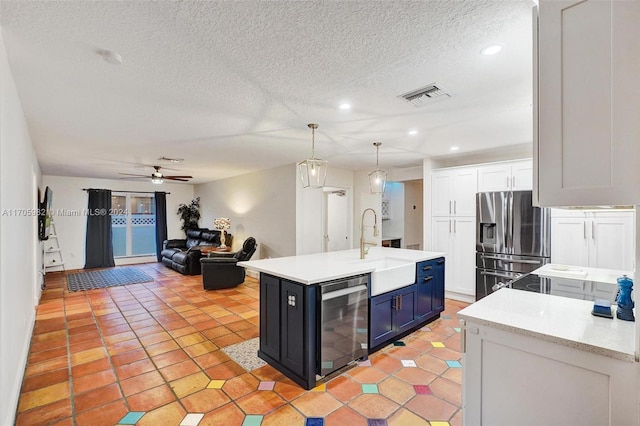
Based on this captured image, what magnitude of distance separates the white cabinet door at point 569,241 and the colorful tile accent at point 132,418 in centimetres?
465

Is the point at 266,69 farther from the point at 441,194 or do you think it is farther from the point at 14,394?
the point at 441,194

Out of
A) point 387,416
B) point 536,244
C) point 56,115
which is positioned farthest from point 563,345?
point 56,115

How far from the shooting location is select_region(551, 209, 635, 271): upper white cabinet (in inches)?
130

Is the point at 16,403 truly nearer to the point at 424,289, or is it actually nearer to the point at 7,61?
the point at 7,61

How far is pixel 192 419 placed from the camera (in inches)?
80.7

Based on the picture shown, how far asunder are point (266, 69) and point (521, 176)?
382 cm

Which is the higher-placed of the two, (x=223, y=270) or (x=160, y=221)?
(x=160, y=221)

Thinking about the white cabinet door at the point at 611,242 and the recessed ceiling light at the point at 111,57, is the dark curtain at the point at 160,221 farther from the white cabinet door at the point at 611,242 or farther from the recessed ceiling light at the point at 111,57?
the white cabinet door at the point at 611,242

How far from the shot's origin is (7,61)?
1869 millimetres

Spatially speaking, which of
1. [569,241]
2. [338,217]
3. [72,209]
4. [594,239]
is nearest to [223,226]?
[338,217]

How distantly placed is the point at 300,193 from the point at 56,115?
142 inches

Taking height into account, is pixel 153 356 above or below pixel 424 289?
below

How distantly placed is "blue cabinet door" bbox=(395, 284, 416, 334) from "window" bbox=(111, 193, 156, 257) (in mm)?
8150

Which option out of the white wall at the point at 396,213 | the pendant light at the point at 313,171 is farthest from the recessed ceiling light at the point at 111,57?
the white wall at the point at 396,213
